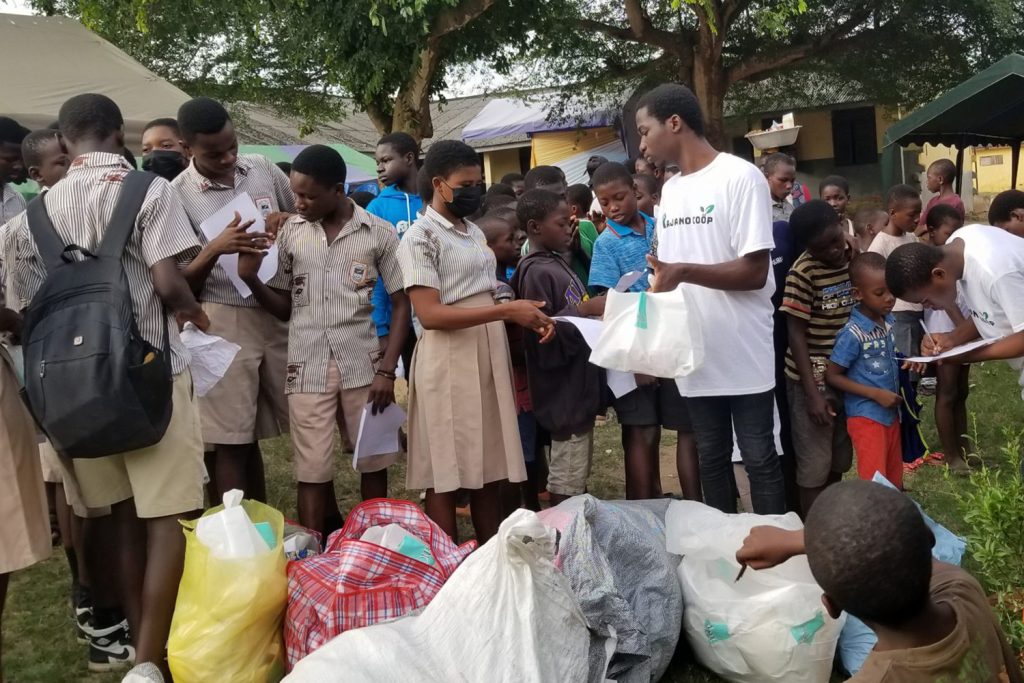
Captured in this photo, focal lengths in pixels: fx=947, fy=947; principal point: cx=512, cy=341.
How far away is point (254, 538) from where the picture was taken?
10.1 ft

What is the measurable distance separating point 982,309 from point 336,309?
2.55m

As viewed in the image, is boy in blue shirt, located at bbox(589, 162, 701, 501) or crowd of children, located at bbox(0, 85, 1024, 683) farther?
boy in blue shirt, located at bbox(589, 162, 701, 501)

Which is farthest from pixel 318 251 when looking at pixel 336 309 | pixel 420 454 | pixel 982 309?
pixel 982 309

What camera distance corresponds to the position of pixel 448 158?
3826 millimetres

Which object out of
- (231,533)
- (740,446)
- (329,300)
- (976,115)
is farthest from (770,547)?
(976,115)

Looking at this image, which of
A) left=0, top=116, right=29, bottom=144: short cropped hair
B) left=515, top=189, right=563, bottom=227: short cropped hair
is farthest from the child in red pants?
left=0, top=116, right=29, bottom=144: short cropped hair

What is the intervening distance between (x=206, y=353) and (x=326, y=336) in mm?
671

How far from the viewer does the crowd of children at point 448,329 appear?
10.3 feet

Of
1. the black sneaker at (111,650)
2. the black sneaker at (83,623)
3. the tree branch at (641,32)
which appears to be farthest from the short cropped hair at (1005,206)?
the tree branch at (641,32)

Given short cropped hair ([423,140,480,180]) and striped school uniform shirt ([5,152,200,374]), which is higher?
short cropped hair ([423,140,480,180])

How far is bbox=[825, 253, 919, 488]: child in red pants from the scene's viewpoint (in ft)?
13.3

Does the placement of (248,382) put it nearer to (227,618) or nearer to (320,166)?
(320,166)

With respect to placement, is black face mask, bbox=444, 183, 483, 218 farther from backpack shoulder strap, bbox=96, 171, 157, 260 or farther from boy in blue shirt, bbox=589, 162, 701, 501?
backpack shoulder strap, bbox=96, 171, 157, 260

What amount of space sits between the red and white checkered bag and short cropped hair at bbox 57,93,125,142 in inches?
63.4
